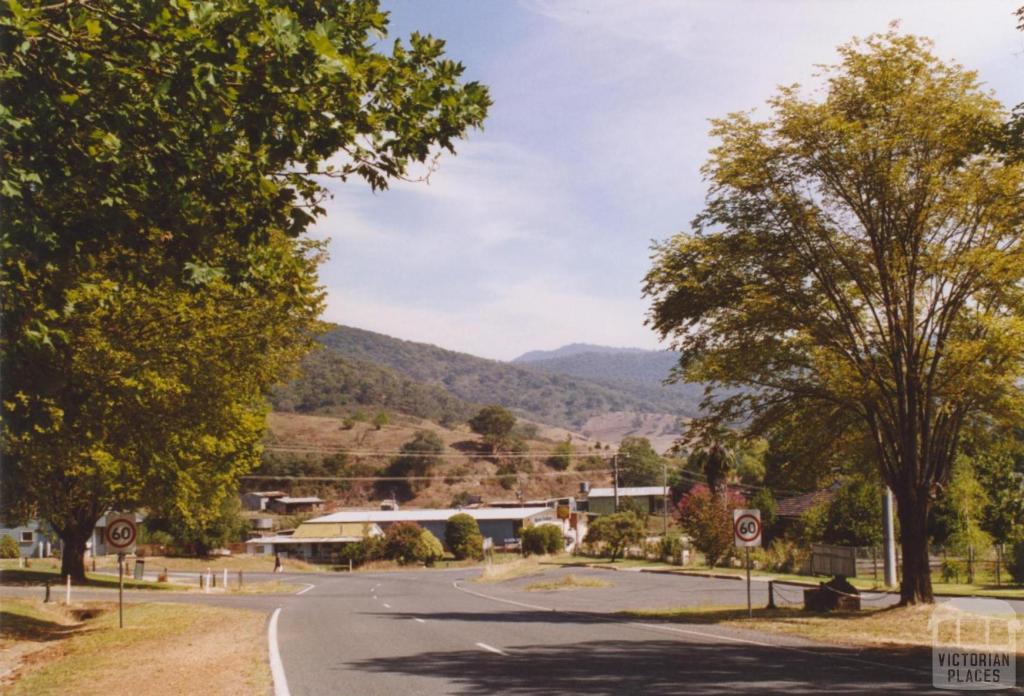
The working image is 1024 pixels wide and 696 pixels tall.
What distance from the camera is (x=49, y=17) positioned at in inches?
377

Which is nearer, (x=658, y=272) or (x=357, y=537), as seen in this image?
(x=658, y=272)

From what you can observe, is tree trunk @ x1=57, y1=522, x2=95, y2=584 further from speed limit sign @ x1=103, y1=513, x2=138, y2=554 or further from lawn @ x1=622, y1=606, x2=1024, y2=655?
lawn @ x1=622, y1=606, x2=1024, y2=655

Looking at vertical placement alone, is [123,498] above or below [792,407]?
below

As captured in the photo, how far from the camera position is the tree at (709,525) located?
5325 centimetres

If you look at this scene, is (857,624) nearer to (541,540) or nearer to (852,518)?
(852,518)

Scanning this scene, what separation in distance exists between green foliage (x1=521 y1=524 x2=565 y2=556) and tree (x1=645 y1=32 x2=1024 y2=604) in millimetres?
57695

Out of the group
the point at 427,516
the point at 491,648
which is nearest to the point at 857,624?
the point at 491,648

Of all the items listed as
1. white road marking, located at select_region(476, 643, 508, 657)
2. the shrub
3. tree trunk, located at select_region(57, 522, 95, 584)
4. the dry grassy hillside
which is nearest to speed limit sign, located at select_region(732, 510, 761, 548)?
white road marking, located at select_region(476, 643, 508, 657)

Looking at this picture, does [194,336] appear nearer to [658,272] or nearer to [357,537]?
[658,272]

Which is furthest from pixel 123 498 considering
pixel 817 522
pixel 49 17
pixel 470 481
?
pixel 470 481

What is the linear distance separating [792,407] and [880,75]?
8722 mm

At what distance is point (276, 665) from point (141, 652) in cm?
431

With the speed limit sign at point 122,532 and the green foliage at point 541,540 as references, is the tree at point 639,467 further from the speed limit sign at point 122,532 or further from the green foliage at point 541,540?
the speed limit sign at point 122,532

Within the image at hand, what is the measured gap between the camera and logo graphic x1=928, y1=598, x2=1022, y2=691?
11977mm
